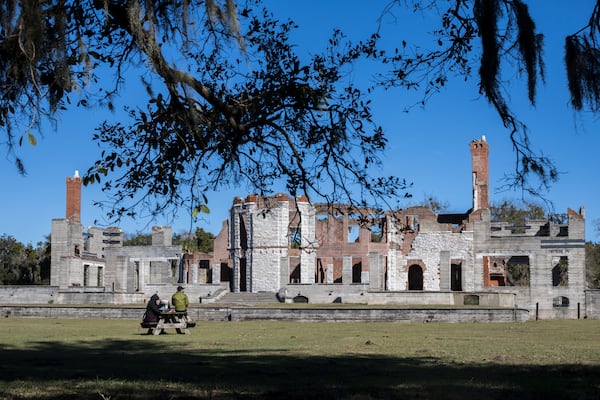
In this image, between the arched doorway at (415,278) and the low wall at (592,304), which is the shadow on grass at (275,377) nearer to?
the low wall at (592,304)

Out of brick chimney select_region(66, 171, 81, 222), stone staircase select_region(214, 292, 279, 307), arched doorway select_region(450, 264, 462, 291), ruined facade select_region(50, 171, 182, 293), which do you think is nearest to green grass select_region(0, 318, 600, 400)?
stone staircase select_region(214, 292, 279, 307)

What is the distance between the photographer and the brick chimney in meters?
49.5

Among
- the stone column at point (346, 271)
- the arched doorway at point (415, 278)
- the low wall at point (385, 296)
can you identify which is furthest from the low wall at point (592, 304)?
the stone column at point (346, 271)

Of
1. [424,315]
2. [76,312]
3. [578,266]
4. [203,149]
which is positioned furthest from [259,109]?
[578,266]

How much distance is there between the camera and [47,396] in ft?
27.3

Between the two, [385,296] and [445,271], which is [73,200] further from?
[445,271]

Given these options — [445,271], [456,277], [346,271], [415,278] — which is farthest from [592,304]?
[346,271]

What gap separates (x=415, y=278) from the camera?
51594 millimetres

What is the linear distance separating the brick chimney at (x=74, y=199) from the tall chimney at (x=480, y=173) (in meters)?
23.5

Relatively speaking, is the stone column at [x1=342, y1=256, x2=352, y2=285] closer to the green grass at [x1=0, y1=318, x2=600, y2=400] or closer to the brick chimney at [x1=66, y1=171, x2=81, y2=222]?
the brick chimney at [x1=66, y1=171, x2=81, y2=222]

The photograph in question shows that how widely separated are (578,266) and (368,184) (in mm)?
36358

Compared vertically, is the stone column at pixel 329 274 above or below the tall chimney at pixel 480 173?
below

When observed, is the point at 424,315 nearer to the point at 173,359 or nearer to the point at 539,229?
the point at 173,359

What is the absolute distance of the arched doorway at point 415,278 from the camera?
51156 millimetres
